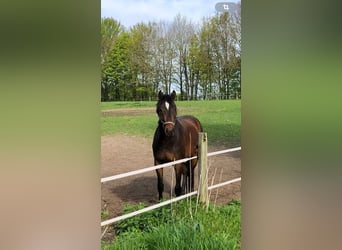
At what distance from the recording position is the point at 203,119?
0.90 metres

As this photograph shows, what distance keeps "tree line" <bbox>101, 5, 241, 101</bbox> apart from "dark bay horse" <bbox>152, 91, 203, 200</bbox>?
4cm

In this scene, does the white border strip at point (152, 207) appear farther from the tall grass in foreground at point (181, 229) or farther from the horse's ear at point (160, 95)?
the horse's ear at point (160, 95)

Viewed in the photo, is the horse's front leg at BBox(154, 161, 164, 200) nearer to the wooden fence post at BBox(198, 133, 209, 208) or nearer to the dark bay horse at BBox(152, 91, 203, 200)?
the dark bay horse at BBox(152, 91, 203, 200)

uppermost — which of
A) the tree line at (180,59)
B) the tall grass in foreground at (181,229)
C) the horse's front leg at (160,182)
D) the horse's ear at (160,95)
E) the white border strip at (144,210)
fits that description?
the tree line at (180,59)

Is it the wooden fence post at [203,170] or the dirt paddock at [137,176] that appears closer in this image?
the dirt paddock at [137,176]

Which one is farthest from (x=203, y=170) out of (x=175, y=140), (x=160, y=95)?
(x=160, y=95)

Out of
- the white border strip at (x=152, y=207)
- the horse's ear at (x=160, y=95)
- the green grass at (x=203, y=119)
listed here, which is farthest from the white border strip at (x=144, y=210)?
the horse's ear at (x=160, y=95)

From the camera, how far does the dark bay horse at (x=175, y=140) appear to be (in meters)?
0.87

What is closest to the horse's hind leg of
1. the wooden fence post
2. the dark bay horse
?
the dark bay horse

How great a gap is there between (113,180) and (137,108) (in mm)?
179
